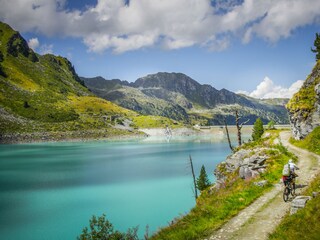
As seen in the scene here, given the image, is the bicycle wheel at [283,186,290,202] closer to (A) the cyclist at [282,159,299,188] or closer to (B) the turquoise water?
(A) the cyclist at [282,159,299,188]

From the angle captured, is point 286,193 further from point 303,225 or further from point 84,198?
point 84,198

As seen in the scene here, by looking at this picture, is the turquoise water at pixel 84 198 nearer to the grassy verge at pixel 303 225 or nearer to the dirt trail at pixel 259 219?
the dirt trail at pixel 259 219

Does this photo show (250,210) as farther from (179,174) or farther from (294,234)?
(179,174)

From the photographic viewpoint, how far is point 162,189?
5844 centimetres

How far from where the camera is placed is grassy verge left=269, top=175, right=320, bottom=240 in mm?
13027

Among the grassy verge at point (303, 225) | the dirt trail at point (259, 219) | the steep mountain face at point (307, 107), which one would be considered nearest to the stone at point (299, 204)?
the grassy verge at point (303, 225)

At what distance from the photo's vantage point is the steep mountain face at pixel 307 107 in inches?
2060

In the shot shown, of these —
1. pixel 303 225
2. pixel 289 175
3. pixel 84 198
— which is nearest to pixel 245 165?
pixel 289 175

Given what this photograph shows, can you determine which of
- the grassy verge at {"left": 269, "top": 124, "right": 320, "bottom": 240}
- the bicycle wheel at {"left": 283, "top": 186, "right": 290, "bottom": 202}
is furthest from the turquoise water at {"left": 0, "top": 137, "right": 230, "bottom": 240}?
the grassy verge at {"left": 269, "top": 124, "right": 320, "bottom": 240}

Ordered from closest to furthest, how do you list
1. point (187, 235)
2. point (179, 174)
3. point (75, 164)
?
point (187, 235) → point (179, 174) → point (75, 164)

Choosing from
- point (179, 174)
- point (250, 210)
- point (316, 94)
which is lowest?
point (179, 174)

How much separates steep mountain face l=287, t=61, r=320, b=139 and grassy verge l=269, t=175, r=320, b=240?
132ft

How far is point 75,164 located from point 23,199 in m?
46.0

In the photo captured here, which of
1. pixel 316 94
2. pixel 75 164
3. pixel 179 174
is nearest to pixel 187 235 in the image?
Result: pixel 316 94
